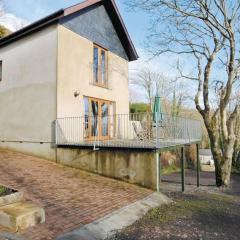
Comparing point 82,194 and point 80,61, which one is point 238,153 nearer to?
point 80,61

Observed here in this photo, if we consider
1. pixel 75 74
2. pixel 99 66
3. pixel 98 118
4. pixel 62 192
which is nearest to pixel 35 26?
pixel 75 74

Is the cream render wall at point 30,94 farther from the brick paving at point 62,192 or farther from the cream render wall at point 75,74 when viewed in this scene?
the brick paving at point 62,192

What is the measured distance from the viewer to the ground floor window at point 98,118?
14.5 metres

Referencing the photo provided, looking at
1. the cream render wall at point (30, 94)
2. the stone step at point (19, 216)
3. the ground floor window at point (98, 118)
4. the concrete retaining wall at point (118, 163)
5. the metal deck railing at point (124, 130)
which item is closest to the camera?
the stone step at point (19, 216)

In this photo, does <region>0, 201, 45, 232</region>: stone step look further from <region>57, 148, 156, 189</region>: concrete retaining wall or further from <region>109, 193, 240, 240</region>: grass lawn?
<region>57, 148, 156, 189</region>: concrete retaining wall

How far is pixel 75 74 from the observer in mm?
14055

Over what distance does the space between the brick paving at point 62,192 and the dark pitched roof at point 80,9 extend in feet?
20.5

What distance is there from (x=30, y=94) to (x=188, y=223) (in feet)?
32.5

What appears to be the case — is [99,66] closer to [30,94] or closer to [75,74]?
[75,74]

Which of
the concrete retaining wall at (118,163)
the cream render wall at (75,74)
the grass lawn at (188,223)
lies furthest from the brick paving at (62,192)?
the cream render wall at (75,74)

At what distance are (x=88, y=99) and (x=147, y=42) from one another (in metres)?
4.84

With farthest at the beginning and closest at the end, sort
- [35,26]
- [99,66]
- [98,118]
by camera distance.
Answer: [99,66], [98,118], [35,26]

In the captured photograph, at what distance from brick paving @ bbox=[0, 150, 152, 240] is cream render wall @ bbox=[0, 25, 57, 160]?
116cm

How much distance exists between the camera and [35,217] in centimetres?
596
